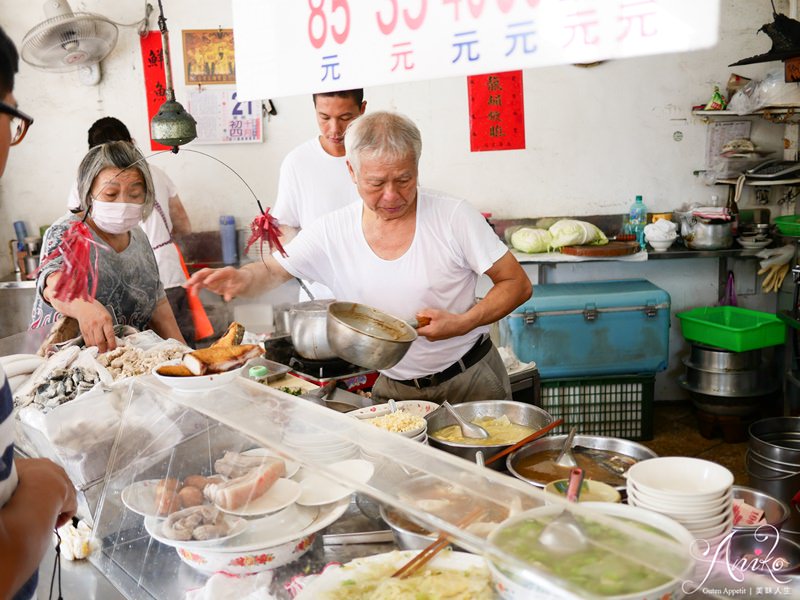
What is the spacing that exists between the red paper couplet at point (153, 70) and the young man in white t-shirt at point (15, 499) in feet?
16.9

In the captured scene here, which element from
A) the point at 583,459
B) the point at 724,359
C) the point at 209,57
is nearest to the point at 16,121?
the point at 583,459

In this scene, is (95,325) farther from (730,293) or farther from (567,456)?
(730,293)

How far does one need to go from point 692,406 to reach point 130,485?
5446 millimetres

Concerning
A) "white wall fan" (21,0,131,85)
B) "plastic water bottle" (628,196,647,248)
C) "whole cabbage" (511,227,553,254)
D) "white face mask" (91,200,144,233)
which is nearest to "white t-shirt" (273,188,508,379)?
"white face mask" (91,200,144,233)

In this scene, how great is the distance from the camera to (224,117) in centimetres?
616

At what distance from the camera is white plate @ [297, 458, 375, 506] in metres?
1.56

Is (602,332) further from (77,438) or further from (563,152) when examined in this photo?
(77,438)

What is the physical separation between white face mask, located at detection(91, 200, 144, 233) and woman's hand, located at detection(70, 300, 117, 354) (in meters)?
0.37

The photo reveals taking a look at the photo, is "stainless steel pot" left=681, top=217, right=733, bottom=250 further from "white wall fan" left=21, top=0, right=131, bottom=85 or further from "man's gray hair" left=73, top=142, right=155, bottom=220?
"white wall fan" left=21, top=0, right=131, bottom=85

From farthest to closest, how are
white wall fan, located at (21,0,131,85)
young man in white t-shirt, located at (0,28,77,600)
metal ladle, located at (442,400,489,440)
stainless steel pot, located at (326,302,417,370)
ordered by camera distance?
white wall fan, located at (21,0,131,85)
stainless steel pot, located at (326,302,417,370)
metal ladle, located at (442,400,489,440)
young man in white t-shirt, located at (0,28,77,600)


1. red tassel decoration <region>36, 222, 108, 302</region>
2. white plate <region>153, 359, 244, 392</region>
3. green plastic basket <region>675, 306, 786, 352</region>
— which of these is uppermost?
red tassel decoration <region>36, 222, 108, 302</region>

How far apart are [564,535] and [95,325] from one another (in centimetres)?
225

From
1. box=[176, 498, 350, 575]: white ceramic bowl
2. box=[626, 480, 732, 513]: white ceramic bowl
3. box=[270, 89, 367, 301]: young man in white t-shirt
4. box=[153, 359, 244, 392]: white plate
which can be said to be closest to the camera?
box=[626, 480, 732, 513]: white ceramic bowl

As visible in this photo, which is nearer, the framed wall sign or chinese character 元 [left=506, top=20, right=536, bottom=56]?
chinese character 元 [left=506, top=20, right=536, bottom=56]
